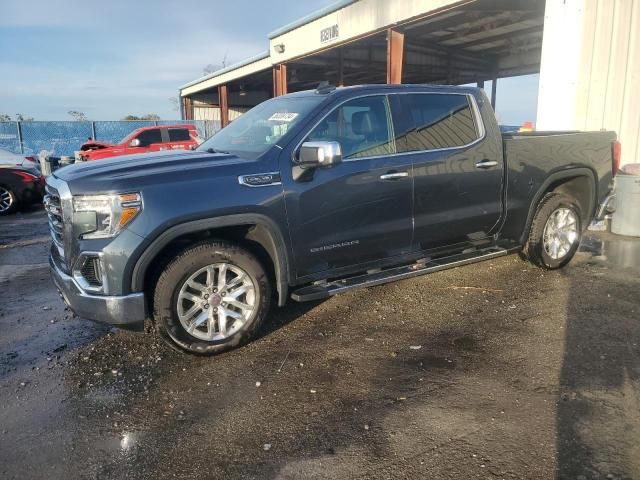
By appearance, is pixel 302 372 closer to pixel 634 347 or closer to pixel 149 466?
pixel 149 466

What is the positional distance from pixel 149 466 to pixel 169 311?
3.79 feet

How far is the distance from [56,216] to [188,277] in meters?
1.10

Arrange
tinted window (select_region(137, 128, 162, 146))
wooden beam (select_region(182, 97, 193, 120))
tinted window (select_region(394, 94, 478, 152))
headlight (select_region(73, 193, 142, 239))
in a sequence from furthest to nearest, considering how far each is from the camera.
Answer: wooden beam (select_region(182, 97, 193, 120)) → tinted window (select_region(137, 128, 162, 146)) → tinted window (select_region(394, 94, 478, 152)) → headlight (select_region(73, 193, 142, 239))

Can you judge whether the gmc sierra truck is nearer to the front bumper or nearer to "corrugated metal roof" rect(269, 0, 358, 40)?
the front bumper

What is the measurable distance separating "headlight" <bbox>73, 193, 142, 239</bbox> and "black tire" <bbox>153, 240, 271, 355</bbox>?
44 cm

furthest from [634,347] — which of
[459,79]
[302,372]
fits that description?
[459,79]

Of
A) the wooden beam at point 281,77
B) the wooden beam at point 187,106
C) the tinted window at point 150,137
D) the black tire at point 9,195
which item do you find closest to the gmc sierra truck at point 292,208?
the black tire at point 9,195

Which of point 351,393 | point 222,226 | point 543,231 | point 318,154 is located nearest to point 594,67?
point 543,231

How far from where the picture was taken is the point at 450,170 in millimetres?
4625

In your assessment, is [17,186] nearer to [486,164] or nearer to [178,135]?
[178,135]

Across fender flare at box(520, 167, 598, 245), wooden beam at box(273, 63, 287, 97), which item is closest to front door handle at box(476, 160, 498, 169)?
fender flare at box(520, 167, 598, 245)

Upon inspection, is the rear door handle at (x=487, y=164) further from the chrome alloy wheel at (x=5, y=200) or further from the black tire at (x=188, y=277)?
the chrome alloy wheel at (x=5, y=200)

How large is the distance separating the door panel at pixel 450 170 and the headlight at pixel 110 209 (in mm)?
2283

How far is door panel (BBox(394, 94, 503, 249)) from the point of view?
14.7ft
